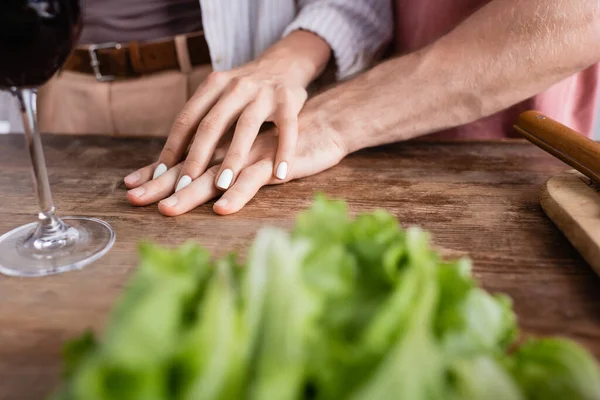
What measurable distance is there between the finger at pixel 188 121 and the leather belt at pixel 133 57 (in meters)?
0.35

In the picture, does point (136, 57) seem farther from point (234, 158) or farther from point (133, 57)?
point (234, 158)

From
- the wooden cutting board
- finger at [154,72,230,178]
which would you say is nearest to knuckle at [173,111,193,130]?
finger at [154,72,230,178]

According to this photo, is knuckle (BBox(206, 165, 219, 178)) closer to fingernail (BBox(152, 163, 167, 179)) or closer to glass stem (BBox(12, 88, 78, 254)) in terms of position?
fingernail (BBox(152, 163, 167, 179))

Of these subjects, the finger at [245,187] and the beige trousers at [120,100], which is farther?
the beige trousers at [120,100]

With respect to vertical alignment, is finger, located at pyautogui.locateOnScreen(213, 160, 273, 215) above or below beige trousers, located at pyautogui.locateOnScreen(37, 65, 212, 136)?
above

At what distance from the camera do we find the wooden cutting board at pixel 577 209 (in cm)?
50

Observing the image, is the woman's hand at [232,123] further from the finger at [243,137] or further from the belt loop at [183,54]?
the belt loop at [183,54]

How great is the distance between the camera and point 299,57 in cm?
92

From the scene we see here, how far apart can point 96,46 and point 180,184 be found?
0.57 meters

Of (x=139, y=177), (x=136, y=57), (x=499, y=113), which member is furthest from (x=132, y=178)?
(x=499, y=113)

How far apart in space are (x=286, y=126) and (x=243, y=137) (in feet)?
0.21

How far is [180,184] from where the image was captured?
2.21 ft

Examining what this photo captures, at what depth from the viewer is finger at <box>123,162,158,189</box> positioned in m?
0.70

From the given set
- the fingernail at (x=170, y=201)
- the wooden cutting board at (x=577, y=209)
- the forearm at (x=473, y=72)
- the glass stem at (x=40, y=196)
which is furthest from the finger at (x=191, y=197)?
the wooden cutting board at (x=577, y=209)
